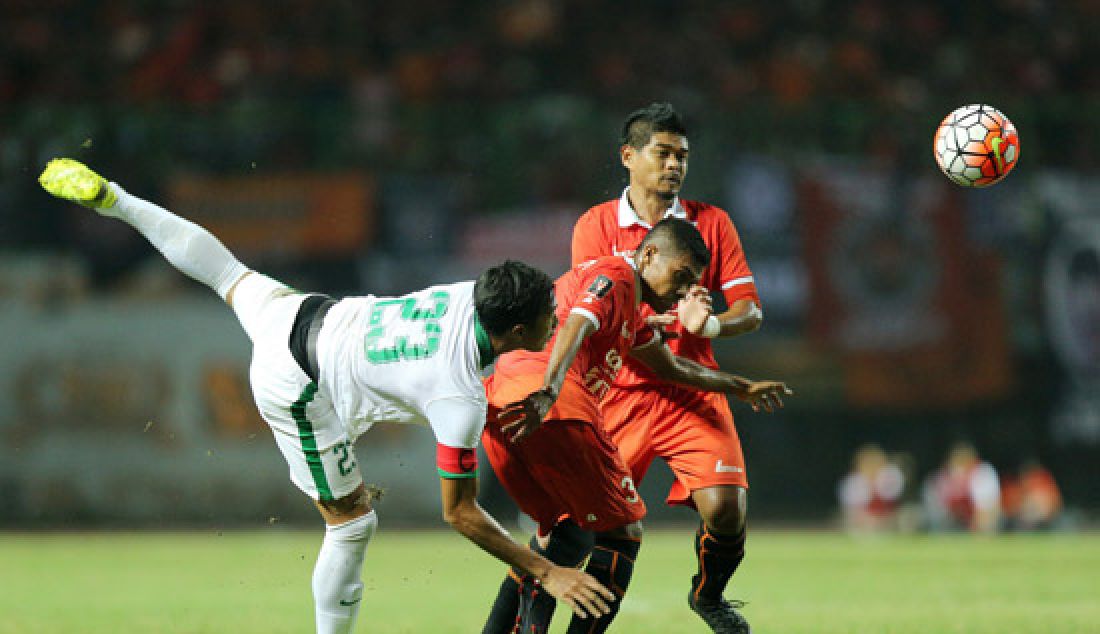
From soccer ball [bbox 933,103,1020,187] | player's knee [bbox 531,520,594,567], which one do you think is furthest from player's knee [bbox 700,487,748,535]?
soccer ball [bbox 933,103,1020,187]

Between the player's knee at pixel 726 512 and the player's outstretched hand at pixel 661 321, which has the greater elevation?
the player's outstretched hand at pixel 661 321

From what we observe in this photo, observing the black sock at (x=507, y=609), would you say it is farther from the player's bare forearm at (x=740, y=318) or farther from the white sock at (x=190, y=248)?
the white sock at (x=190, y=248)

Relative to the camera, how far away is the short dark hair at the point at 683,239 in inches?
247

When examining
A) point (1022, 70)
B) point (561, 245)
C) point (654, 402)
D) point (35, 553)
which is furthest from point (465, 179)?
point (654, 402)

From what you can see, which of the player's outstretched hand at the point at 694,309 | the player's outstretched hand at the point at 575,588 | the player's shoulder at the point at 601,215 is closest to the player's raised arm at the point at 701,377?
the player's outstretched hand at the point at 694,309

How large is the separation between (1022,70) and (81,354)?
14.4 metres

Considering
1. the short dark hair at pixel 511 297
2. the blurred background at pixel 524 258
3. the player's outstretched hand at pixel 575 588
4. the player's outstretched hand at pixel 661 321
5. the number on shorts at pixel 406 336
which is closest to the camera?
the player's outstretched hand at pixel 575 588

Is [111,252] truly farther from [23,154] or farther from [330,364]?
[330,364]

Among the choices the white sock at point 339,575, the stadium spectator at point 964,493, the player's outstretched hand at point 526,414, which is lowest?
the stadium spectator at point 964,493

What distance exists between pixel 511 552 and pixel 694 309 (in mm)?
1598

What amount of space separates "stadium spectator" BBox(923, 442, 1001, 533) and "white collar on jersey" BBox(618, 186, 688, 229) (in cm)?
1352

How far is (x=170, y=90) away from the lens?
20328mm

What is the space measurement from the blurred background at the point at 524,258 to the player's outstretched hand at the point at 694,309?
11.9 m

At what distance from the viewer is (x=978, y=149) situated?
7977 millimetres
